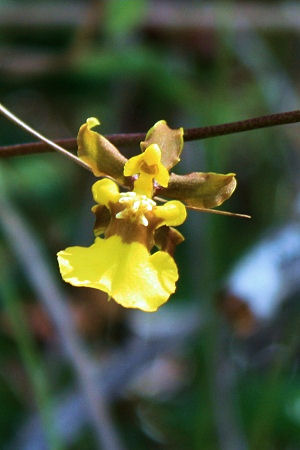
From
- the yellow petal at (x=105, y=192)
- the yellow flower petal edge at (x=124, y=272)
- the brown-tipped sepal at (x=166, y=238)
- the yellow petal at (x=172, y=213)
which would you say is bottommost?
the yellow flower petal edge at (x=124, y=272)

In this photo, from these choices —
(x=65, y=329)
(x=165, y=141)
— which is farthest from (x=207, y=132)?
(x=65, y=329)

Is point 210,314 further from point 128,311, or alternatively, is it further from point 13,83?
point 13,83

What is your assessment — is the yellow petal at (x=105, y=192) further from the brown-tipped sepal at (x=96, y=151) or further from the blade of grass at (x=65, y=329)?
the blade of grass at (x=65, y=329)

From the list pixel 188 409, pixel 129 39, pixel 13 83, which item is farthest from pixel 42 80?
pixel 188 409

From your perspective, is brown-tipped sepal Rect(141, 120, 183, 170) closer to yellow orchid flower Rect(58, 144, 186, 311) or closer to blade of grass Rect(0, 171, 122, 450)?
yellow orchid flower Rect(58, 144, 186, 311)

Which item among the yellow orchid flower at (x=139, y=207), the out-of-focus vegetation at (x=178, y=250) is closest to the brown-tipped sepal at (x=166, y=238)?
the yellow orchid flower at (x=139, y=207)

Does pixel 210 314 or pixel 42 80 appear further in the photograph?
pixel 42 80
